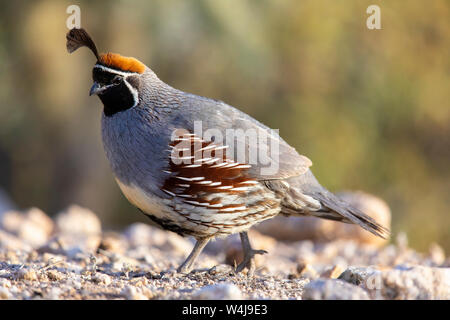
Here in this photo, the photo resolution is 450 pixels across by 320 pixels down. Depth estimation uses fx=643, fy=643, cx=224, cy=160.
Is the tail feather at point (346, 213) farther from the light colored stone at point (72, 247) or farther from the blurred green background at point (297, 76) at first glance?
the blurred green background at point (297, 76)

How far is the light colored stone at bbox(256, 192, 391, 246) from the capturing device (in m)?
7.25

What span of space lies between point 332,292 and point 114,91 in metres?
A: 2.57

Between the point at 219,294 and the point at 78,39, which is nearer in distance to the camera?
the point at 219,294

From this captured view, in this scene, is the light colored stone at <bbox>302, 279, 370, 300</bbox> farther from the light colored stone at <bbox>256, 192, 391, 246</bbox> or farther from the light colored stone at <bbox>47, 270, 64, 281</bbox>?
the light colored stone at <bbox>256, 192, 391, 246</bbox>

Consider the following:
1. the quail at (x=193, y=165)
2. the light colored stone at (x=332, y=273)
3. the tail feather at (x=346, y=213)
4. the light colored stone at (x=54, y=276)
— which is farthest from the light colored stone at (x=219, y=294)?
the tail feather at (x=346, y=213)

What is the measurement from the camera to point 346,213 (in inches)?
204

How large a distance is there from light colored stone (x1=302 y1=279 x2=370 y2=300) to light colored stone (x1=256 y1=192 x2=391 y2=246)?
3809 millimetres

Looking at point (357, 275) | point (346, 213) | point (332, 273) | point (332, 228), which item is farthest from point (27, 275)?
point (332, 228)

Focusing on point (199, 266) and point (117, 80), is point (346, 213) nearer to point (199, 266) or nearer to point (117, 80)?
point (199, 266)

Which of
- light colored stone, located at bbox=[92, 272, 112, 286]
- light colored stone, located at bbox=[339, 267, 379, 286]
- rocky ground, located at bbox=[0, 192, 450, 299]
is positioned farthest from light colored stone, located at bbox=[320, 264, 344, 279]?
light colored stone, located at bbox=[92, 272, 112, 286]

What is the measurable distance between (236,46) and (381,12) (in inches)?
104

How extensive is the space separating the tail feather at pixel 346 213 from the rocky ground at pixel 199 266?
0.31 metres

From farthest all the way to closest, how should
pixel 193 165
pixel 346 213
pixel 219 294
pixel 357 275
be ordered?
pixel 346 213, pixel 193 165, pixel 357 275, pixel 219 294
